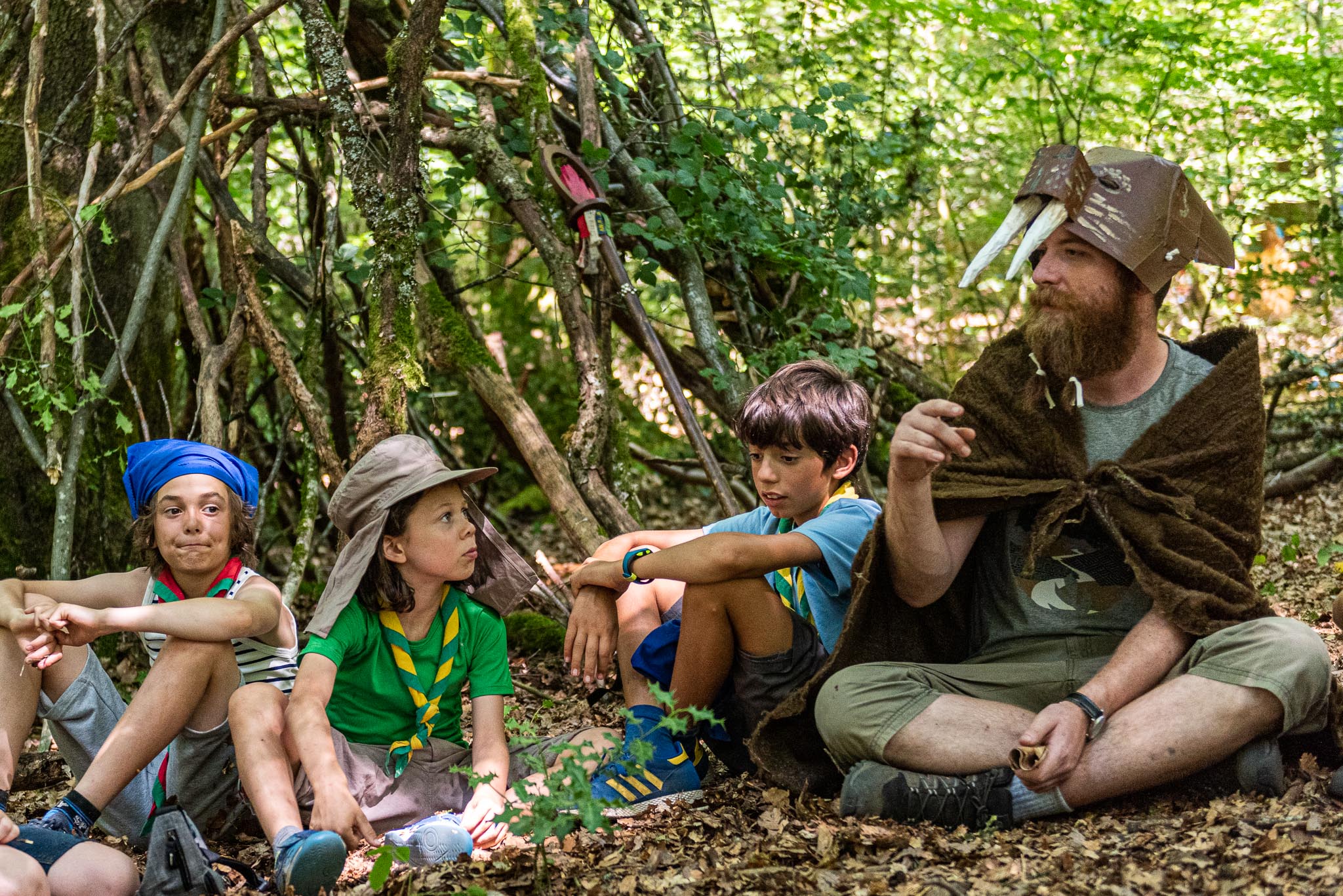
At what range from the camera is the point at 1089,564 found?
9.00 feet

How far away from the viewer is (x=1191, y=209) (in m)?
2.70

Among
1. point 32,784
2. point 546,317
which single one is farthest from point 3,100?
point 546,317

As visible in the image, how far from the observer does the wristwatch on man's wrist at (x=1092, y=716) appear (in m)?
2.41

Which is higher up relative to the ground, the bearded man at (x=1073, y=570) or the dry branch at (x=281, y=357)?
the dry branch at (x=281, y=357)

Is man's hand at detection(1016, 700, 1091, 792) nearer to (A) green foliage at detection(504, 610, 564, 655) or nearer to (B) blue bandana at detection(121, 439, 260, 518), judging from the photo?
(B) blue bandana at detection(121, 439, 260, 518)

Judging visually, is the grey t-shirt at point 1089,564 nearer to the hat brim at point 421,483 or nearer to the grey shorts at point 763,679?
the grey shorts at point 763,679

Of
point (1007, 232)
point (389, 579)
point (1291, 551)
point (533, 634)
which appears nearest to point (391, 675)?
point (389, 579)

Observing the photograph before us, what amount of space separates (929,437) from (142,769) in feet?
6.70

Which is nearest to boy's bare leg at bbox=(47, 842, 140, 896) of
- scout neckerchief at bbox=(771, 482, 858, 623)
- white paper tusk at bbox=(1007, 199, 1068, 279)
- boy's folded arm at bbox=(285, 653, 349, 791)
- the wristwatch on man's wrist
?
boy's folded arm at bbox=(285, 653, 349, 791)

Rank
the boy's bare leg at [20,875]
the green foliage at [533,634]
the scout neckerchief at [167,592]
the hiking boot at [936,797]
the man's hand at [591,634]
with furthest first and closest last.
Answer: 1. the green foliage at [533,634]
2. the man's hand at [591,634]
3. the scout neckerchief at [167,592]
4. the hiking boot at [936,797]
5. the boy's bare leg at [20,875]

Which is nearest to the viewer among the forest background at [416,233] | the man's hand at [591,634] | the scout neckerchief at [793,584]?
the man's hand at [591,634]

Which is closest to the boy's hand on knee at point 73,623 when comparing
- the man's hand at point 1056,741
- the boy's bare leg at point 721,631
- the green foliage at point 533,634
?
the boy's bare leg at point 721,631

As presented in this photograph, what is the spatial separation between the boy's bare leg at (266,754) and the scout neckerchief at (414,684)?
0.26 m

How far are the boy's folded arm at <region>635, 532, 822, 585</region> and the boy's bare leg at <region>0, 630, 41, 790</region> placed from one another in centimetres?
152
